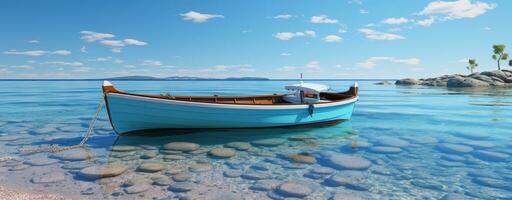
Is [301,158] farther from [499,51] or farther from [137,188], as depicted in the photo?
[499,51]

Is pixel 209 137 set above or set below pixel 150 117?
below

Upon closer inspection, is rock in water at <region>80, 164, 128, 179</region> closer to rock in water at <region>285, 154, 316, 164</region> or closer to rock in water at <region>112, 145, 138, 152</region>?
rock in water at <region>112, 145, 138, 152</region>

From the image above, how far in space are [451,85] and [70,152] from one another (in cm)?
9523

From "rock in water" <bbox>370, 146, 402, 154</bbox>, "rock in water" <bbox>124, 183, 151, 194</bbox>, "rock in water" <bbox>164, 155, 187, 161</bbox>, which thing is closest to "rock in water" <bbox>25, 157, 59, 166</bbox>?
"rock in water" <bbox>164, 155, 187, 161</bbox>

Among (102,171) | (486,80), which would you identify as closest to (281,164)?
(102,171)

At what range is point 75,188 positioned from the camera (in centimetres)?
901

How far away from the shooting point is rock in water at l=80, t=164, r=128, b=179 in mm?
10195

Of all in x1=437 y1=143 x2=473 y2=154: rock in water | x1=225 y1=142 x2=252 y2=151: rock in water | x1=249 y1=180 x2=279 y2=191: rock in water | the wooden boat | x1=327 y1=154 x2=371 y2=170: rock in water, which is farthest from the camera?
the wooden boat

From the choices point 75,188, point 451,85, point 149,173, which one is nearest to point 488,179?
point 149,173

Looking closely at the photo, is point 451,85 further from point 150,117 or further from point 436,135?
point 150,117

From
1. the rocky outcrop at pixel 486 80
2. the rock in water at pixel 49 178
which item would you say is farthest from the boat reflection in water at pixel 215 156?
the rocky outcrop at pixel 486 80

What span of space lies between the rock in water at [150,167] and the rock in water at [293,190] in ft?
13.3

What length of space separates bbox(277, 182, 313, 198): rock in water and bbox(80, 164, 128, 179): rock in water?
4.97 meters

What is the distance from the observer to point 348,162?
39.0 feet
